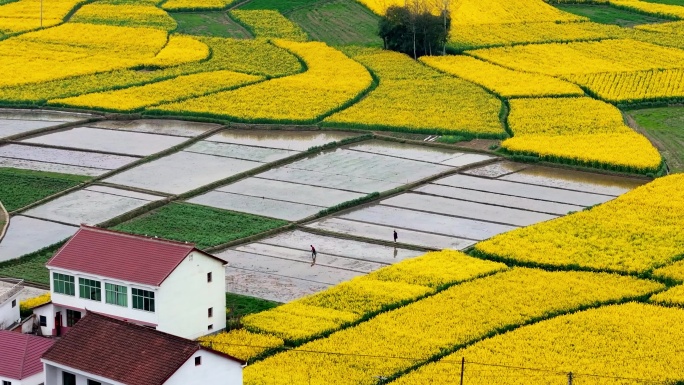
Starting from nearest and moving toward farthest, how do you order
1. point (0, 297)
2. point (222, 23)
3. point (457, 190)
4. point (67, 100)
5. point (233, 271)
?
point (0, 297)
point (233, 271)
point (457, 190)
point (67, 100)
point (222, 23)

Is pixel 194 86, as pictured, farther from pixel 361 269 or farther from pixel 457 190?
pixel 361 269

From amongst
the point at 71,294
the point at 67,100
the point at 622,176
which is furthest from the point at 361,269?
the point at 67,100

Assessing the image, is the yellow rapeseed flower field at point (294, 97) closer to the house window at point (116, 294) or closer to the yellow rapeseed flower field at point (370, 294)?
the yellow rapeseed flower field at point (370, 294)

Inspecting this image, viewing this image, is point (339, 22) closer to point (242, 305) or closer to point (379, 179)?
point (379, 179)

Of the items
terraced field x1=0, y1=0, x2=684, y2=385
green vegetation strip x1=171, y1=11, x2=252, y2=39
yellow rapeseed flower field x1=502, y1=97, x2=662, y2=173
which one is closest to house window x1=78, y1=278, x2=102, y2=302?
terraced field x1=0, y1=0, x2=684, y2=385

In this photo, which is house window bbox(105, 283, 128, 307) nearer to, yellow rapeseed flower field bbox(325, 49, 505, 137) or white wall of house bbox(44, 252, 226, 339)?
white wall of house bbox(44, 252, 226, 339)
